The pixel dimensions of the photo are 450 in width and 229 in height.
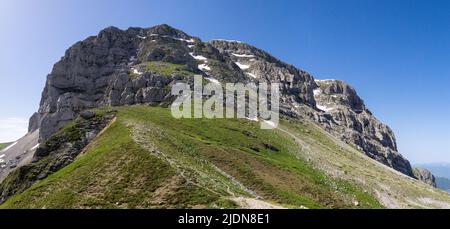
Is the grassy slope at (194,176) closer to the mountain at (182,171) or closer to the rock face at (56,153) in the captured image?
the mountain at (182,171)

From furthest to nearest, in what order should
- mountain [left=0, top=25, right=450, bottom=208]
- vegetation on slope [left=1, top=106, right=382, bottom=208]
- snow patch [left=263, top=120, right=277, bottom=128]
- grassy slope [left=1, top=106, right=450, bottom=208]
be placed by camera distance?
snow patch [left=263, top=120, right=277, bottom=128]
mountain [left=0, top=25, right=450, bottom=208]
grassy slope [left=1, top=106, right=450, bottom=208]
vegetation on slope [left=1, top=106, right=382, bottom=208]

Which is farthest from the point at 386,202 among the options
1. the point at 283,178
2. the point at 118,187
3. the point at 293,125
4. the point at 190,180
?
the point at 293,125

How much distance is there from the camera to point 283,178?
252ft

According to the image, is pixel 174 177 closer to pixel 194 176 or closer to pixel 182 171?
pixel 182 171

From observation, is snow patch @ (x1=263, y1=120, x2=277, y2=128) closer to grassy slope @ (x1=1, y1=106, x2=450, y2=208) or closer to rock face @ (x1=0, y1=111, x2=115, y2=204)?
grassy slope @ (x1=1, y1=106, x2=450, y2=208)

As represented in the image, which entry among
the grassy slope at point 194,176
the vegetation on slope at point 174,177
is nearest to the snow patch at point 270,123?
the grassy slope at point 194,176

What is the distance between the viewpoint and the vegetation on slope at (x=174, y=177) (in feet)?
161

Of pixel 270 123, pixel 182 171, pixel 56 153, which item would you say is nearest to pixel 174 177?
pixel 182 171

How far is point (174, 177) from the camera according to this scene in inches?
2062

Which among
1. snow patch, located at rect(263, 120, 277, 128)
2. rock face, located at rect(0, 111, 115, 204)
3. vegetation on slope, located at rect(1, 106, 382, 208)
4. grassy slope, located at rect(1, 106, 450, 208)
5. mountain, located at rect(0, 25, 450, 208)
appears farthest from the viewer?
snow patch, located at rect(263, 120, 277, 128)

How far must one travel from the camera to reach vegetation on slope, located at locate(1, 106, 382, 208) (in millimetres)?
49062

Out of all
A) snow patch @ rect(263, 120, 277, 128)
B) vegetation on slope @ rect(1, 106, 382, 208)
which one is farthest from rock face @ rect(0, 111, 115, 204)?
snow patch @ rect(263, 120, 277, 128)
